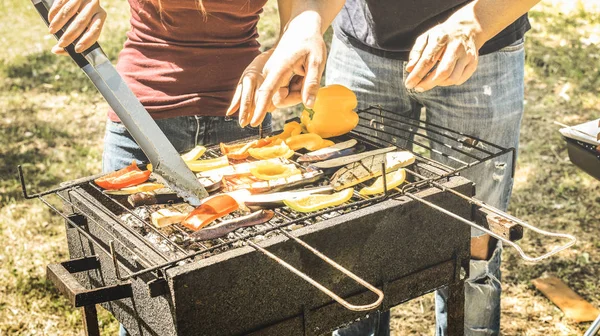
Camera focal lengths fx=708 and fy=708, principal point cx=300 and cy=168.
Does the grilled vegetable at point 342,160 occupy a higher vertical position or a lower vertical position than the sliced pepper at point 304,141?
lower

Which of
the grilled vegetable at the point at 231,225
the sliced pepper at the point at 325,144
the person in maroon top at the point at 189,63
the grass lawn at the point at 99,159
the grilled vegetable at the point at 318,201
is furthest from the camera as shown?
the grass lawn at the point at 99,159

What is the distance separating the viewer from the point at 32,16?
30.0 ft

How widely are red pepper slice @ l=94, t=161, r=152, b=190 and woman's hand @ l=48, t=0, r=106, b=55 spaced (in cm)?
44

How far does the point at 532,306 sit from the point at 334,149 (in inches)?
81.9

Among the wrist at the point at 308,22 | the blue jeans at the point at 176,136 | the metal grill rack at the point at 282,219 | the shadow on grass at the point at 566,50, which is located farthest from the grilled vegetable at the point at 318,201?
the shadow on grass at the point at 566,50

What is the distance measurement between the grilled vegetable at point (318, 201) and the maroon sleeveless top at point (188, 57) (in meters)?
0.82

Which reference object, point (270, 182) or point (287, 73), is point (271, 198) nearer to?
point (270, 182)

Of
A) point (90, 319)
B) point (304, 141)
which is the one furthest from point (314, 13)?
point (90, 319)

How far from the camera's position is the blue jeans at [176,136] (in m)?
2.83

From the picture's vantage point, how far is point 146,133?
224 cm

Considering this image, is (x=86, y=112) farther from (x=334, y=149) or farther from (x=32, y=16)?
(x=334, y=149)

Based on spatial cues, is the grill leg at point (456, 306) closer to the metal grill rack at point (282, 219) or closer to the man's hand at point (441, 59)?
the metal grill rack at point (282, 219)

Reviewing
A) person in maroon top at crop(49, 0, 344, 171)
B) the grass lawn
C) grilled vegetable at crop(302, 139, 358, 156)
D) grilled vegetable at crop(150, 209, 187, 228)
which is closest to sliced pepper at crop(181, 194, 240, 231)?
grilled vegetable at crop(150, 209, 187, 228)

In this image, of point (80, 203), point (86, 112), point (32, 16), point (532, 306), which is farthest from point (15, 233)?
Result: point (32, 16)
